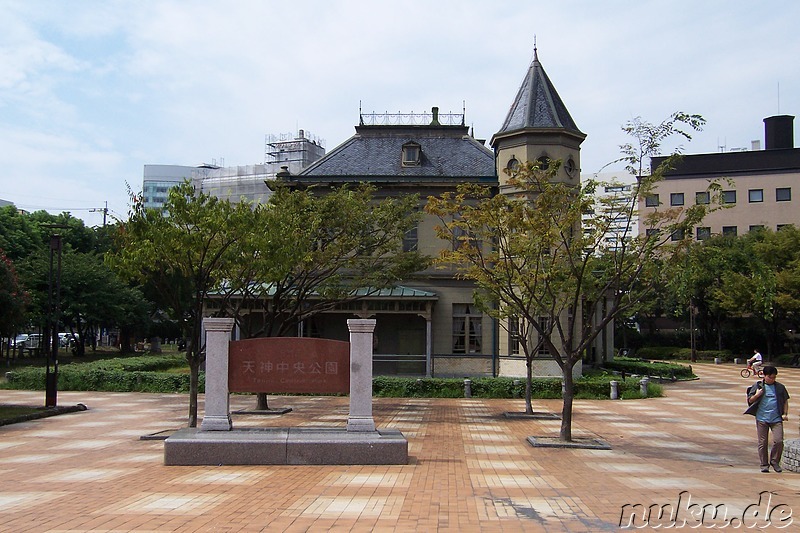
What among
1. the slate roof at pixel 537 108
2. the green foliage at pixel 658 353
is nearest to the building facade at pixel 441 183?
the slate roof at pixel 537 108

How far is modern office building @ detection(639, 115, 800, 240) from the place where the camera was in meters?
61.3

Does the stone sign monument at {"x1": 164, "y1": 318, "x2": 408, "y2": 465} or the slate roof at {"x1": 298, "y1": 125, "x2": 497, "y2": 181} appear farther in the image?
the slate roof at {"x1": 298, "y1": 125, "x2": 497, "y2": 181}

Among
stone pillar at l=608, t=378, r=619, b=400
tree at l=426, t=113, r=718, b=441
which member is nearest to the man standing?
tree at l=426, t=113, r=718, b=441

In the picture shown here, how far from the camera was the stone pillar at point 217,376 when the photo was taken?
13.0 metres

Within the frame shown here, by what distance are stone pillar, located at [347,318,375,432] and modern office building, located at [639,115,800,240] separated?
2048 inches

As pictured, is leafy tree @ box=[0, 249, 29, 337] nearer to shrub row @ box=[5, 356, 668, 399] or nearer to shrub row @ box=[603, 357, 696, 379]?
shrub row @ box=[5, 356, 668, 399]

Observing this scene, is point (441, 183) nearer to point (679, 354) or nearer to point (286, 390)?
point (286, 390)

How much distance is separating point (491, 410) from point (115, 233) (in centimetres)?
1188

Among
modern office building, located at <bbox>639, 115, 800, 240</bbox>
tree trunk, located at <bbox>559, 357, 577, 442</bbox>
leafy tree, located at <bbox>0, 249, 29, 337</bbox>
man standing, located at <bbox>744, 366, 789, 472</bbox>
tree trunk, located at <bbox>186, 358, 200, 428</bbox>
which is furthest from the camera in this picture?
modern office building, located at <bbox>639, 115, 800, 240</bbox>

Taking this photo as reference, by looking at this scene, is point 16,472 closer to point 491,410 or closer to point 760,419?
point 760,419

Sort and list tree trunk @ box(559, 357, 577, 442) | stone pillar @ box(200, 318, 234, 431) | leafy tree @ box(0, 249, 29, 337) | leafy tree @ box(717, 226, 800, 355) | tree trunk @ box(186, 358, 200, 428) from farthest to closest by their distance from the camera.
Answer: leafy tree @ box(717, 226, 800, 355) → leafy tree @ box(0, 249, 29, 337) → tree trunk @ box(186, 358, 200, 428) → tree trunk @ box(559, 357, 577, 442) → stone pillar @ box(200, 318, 234, 431)

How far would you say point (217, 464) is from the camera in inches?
485

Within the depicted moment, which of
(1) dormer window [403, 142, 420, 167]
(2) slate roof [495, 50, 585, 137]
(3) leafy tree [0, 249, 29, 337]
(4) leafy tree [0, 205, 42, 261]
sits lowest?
(3) leafy tree [0, 249, 29, 337]

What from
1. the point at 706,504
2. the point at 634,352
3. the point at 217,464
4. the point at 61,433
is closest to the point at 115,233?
the point at 61,433
